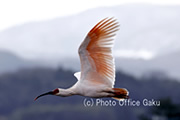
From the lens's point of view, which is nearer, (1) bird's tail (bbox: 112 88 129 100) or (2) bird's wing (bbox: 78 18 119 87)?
(2) bird's wing (bbox: 78 18 119 87)

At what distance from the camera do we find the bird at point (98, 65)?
33.2 ft

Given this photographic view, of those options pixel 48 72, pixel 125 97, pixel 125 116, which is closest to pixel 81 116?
pixel 125 116

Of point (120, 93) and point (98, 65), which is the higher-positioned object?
point (98, 65)

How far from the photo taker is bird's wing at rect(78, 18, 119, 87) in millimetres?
10094

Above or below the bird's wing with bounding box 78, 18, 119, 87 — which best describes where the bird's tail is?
below

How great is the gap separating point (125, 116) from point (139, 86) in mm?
5531

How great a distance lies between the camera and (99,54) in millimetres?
10281

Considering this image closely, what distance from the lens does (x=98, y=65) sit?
408 inches

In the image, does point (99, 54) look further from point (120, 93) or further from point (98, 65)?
point (120, 93)

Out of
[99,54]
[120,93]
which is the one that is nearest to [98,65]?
[99,54]

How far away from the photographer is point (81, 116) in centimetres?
3694

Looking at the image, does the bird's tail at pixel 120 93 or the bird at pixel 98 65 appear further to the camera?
the bird's tail at pixel 120 93

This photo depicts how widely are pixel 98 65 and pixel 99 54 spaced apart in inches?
8.5

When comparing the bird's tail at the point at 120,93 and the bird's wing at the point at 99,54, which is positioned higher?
the bird's wing at the point at 99,54
